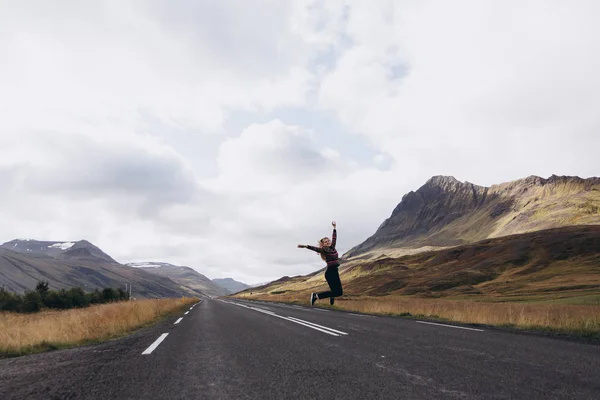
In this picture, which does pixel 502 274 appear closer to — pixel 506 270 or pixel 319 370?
pixel 506 270

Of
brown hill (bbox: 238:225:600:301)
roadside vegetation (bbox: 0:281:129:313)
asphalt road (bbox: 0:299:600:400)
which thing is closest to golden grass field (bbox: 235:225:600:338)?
brown hill (bbox: 238:225:600:301)

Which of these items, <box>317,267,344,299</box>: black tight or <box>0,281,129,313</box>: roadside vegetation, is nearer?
<box>317,267,344,299</box>: black tight

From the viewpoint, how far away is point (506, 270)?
9062 cm

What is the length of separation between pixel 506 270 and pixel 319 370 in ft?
319

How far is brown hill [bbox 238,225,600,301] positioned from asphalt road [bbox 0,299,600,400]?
5617 cm

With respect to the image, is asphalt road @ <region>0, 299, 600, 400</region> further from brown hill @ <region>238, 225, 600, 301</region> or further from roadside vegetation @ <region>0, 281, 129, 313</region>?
brown hill @ <region>238, 225, 600, 301</region>

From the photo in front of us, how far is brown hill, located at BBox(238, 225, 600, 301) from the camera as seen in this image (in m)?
68.0

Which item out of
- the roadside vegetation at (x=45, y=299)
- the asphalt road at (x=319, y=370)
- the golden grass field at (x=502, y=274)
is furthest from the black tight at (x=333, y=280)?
the roadside vegetation at (x=45, y=299)

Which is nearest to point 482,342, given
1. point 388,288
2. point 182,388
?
point 182,388

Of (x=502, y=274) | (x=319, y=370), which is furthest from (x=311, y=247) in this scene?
(x=502, y=274)

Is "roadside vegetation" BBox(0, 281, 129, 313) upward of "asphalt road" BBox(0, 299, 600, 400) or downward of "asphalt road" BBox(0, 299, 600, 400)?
downward

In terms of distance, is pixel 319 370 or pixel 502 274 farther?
pixel 502 274

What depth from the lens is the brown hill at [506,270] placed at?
6800 centimetres

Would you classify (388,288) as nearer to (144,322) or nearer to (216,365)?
(144,322)
